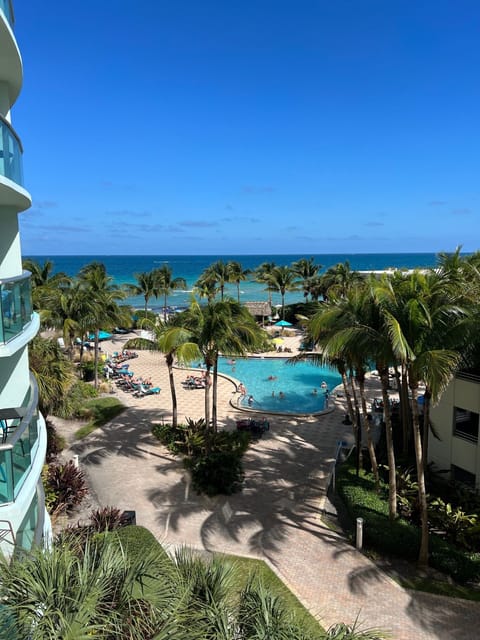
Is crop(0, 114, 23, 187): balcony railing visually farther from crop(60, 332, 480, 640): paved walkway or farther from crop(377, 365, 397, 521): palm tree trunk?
crop(60, 332, 480, 640): paved walkway

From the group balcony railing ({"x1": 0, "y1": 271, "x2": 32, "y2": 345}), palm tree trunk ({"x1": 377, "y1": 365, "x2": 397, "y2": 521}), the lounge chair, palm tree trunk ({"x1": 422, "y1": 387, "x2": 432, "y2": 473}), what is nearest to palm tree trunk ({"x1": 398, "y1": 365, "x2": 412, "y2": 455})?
palm tree trunk ({"x1": 422, "y1": 387, "x2": 432, "y2": 473})

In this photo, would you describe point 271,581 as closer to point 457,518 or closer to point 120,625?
point 457,518

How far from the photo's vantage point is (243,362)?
3938 centimetres

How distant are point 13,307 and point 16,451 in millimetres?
2561

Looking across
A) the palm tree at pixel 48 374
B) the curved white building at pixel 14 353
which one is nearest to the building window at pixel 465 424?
the curved white building at pixel 14 353

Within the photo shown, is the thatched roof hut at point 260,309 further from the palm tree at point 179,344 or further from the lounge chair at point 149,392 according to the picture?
the palm tree at point 179,344

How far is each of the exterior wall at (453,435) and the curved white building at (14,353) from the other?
13.2 meters

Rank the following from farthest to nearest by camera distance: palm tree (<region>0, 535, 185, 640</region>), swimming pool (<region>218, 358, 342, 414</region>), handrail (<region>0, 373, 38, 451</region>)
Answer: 1. swimming pool (<region>218, 358, 342, 414</region>)
2. handrail (<region>0, 373, 38, 451</region>)
3. palm tree (<region>0, 535, 185, 640</region>)

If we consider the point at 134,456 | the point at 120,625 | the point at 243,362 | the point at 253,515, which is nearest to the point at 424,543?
the point at 253,515

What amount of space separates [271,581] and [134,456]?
9771 millimetres

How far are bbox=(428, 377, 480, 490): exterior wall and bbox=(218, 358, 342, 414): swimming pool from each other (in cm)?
1060

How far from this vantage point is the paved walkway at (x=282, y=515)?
35.3 ft

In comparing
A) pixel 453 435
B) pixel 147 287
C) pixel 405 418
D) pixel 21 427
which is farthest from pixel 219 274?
pixel 21 427

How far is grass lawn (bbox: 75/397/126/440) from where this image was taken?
22.8 m
